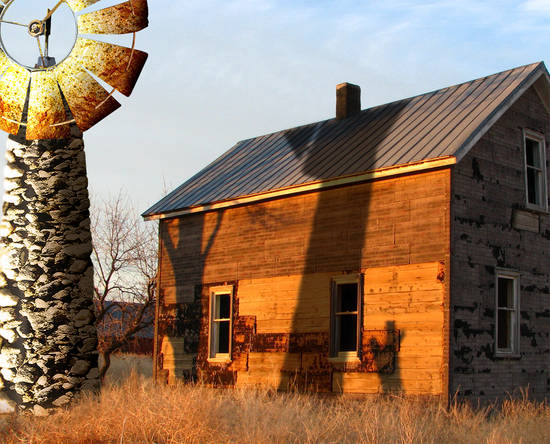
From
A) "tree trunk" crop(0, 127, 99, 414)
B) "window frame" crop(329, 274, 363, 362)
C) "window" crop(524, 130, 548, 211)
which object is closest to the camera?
"tree trunk" crop(0, 127, 99, 414)

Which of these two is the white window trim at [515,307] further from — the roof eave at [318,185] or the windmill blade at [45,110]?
the windmill blade at [45,110]

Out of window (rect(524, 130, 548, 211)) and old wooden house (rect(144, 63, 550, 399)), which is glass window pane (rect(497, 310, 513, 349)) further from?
window (rect(524, 130, 548, 211))

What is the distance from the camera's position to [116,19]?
12.6 m

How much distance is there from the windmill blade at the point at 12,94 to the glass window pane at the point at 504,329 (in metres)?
10.1

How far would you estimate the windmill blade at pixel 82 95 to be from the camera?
12.6m

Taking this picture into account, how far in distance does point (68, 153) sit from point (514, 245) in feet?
30.5

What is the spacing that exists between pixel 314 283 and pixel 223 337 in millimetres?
4187

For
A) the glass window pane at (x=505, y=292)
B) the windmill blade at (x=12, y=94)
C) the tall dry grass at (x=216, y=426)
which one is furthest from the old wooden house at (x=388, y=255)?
the windmill blade at (x=12, y=94)

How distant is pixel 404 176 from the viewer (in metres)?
16.3

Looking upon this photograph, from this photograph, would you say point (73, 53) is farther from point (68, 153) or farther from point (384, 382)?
point (384, 382)

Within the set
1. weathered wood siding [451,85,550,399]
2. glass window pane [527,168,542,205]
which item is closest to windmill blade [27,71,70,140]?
weathered wood siding [451,85,550,399]

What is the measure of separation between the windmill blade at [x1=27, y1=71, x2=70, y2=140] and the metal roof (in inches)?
265

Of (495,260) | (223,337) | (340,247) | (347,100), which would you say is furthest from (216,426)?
(347,100)

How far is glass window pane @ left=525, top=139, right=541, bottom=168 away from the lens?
17906mm
